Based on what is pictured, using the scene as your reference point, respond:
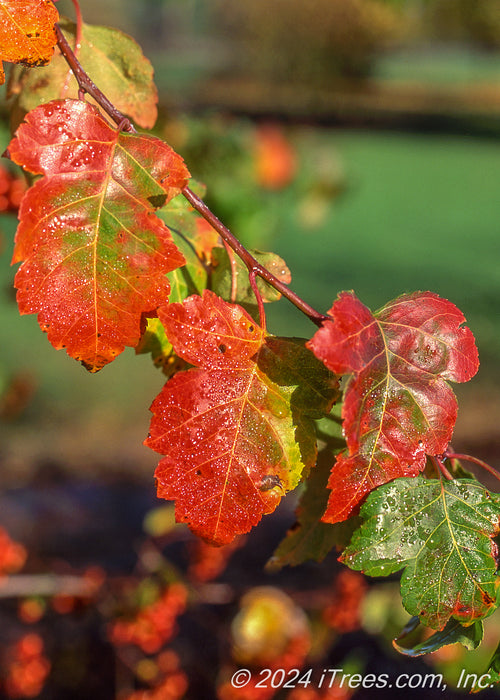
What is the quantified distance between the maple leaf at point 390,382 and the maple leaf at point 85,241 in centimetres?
10

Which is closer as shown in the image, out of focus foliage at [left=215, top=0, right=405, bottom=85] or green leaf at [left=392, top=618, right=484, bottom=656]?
green leaf at [left=392, top=618, right=484, bottom=656]

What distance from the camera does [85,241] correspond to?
1.22ft

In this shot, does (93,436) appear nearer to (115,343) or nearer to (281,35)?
(115,343)

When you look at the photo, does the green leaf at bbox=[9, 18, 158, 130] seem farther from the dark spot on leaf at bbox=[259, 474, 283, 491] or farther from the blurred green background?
the blurred green background

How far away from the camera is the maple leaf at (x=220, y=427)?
0.38 metres

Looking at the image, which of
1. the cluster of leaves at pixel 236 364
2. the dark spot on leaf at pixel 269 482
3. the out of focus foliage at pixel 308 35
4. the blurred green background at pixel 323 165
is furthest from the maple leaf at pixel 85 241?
the out of focus foliage at pixel 308 35

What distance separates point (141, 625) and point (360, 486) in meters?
1.15

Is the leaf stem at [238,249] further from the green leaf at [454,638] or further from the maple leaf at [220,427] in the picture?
the green leaf at [454,638]

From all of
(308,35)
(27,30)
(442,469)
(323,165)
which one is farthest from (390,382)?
(308,35)

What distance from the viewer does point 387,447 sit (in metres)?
0.38

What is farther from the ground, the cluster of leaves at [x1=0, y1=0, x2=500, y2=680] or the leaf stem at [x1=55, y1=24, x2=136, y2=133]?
the leaf stem at [x1=55, y1=24, x2=136, y2=133]

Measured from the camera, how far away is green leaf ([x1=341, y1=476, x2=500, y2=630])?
0.39 meters

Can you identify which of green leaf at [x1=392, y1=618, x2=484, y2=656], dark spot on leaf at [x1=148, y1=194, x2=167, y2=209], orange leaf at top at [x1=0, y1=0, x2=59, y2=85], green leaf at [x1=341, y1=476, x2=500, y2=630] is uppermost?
orange leaf at top at [x1=0, y1=0, x2=59, y2=85]

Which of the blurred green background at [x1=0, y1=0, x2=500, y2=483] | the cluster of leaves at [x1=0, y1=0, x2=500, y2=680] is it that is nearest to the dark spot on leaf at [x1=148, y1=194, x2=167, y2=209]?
the cluster of leaves at [x1=0, y1=0, x2=500, y2=680]
